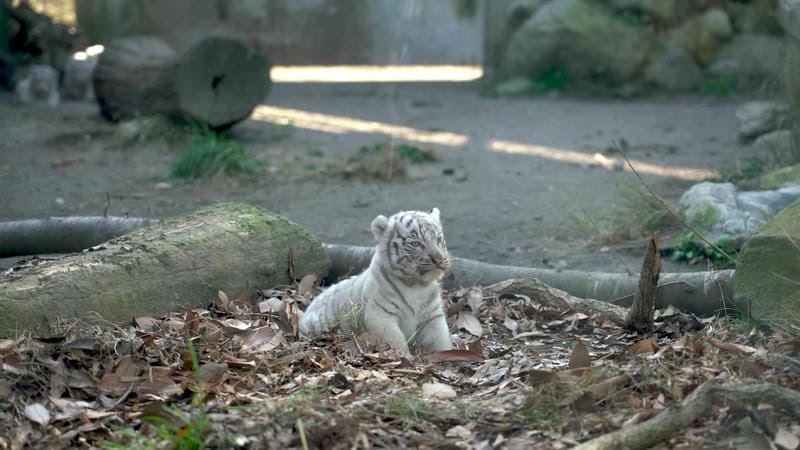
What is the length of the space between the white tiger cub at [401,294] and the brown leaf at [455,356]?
23 cm

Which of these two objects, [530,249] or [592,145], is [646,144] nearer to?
[592,145]

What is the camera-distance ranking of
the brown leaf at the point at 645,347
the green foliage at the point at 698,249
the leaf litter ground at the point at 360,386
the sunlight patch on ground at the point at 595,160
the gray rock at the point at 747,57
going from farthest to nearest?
the gray rock at the point at 747,57 → the sunlight patch on ground at the point at 595,160 → the green foliage at the point at 698,249 → the brown leaf at the point at 645,347 → the leaf litter ground at the point at 360,386

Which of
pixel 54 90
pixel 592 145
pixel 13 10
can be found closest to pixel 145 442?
pixel 592 145

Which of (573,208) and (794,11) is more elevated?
(794,11)

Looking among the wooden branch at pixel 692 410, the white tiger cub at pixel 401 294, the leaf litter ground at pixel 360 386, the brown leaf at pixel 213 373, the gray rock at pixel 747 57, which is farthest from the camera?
the gray rock at pixel 747 57

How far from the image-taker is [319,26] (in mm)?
18500

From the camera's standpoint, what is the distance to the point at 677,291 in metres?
5.57

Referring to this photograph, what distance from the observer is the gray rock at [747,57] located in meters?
15.2

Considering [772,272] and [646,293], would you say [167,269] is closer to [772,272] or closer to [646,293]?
[646,293]

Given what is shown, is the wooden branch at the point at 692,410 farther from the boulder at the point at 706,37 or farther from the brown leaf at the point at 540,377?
the boulder at the point at 706,37

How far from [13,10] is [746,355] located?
50.7ft

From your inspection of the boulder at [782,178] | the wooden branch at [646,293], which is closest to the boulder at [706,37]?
the boulder at [782,178]

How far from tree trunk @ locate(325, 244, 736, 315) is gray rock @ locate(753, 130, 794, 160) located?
3.67 m

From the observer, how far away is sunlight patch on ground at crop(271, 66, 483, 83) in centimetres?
1778
